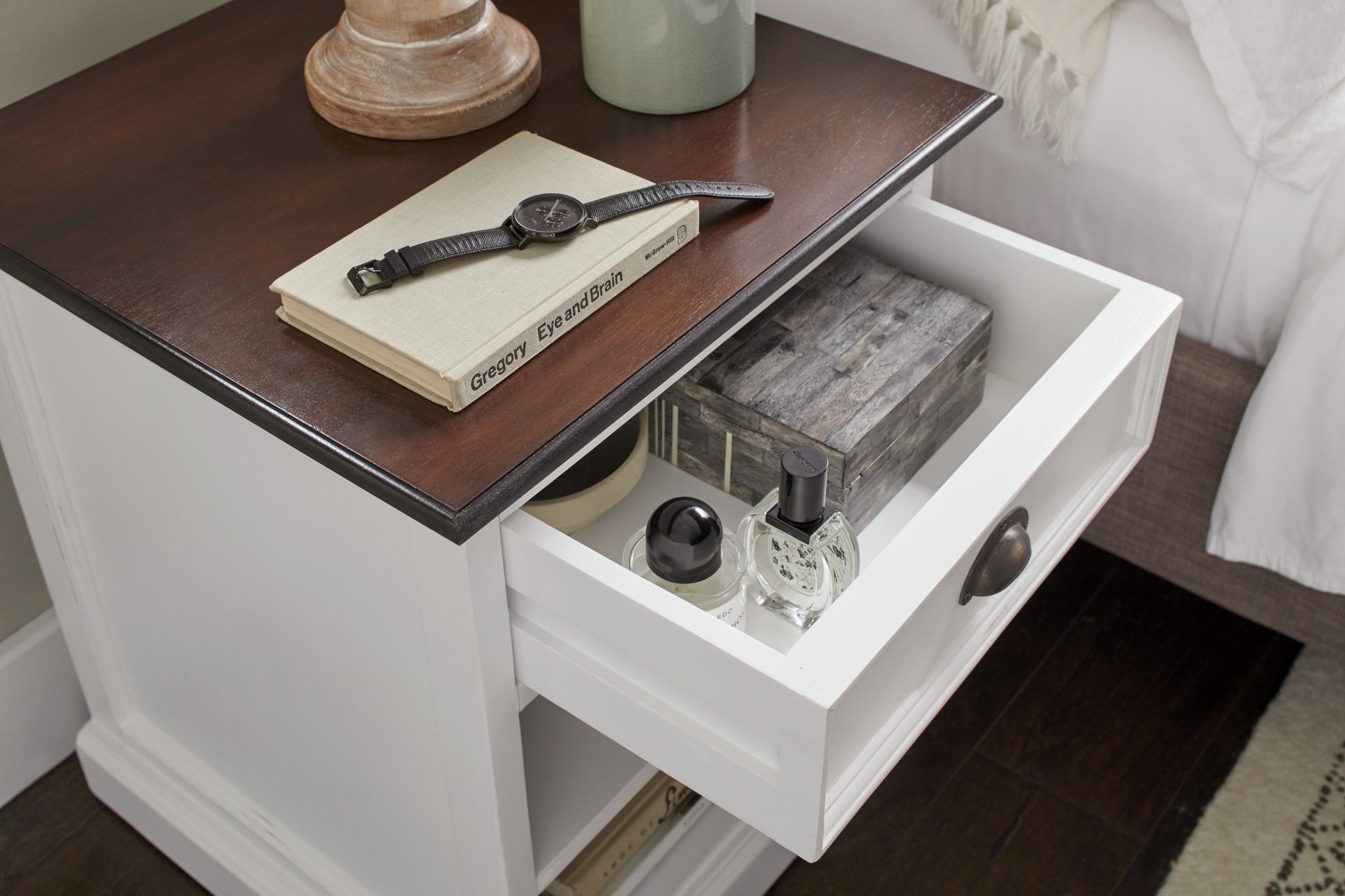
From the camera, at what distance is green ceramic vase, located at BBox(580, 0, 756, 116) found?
75 centimetres

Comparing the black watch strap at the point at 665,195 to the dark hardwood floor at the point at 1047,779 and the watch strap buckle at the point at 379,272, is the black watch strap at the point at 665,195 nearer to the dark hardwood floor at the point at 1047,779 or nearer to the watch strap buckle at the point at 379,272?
the watch strap buckle at the point at 379,272

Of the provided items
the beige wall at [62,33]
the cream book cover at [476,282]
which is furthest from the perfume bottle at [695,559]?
the beige wall at [62,33]

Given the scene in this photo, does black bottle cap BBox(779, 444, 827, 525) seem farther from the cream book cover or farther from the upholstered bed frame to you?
the upholstered bed frame

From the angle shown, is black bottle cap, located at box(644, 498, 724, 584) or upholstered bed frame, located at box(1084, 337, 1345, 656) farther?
upholstered bed frame, located at box(1084, 337, 1345, 656)

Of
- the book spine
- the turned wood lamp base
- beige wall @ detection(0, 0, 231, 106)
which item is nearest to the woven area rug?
the book spine

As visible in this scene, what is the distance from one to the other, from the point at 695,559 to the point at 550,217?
0.62 feet

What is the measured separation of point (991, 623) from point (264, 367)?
0.40m

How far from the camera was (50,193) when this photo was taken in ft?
2.41

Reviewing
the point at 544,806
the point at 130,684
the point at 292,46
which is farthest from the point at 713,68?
the point at 130,684

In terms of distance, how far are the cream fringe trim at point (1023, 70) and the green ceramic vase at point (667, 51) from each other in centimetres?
26

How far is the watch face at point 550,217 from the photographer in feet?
2.18

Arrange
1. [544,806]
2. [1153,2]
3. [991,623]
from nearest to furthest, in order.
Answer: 1. [991,623]
2. [544,806]
3. [1153,2]

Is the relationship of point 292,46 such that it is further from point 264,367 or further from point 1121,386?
point 1121,386

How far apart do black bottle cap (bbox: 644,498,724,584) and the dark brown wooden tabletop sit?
6 centimetres
